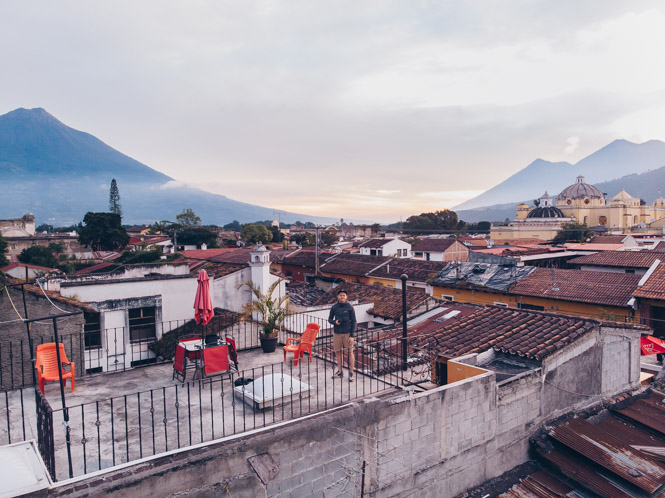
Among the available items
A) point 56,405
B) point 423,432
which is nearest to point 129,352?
point 56,405

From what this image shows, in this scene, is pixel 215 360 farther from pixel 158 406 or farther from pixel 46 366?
pixel 46 366

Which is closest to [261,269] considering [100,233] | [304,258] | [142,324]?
[142,324]

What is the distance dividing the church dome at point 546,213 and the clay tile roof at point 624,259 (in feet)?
238

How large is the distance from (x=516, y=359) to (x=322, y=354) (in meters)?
4.35

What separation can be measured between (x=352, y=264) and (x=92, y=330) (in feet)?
93.7

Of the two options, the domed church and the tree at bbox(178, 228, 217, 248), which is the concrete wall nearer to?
the tree at bbox(178, 228, 217, 248)

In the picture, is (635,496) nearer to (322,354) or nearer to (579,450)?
(579,450)

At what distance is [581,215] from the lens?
10256cm

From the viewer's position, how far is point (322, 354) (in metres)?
9.81

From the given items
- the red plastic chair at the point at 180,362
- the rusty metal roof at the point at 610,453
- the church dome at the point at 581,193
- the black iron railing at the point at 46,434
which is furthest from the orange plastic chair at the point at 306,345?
the church dome at the point at 581,193

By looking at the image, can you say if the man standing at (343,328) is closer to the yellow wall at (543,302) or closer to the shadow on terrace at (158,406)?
the shadow on terrace at (158,406)

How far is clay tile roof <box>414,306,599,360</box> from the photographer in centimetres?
1001

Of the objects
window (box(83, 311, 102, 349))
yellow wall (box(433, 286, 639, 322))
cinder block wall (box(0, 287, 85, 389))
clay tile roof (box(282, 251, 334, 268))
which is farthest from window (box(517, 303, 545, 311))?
clay tile roof (box(282, 251, 334, 268))

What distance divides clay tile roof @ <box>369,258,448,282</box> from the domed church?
62866 mm
